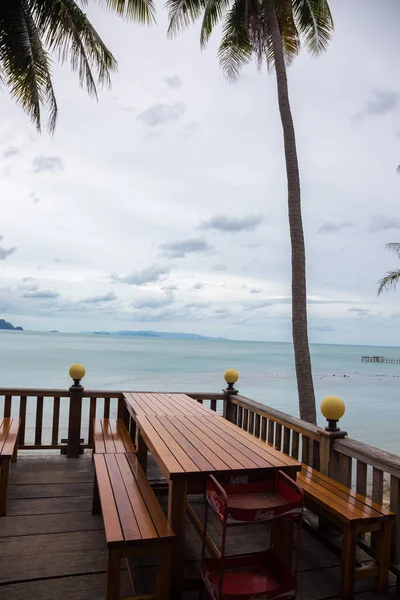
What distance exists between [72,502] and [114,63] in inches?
318

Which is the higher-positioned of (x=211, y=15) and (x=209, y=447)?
(x=211, y=15)

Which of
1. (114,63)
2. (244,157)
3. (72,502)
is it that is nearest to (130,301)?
(244,157)

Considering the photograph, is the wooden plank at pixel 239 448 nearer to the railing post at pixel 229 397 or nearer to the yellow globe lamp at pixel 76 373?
the railing post at pixel 229 397

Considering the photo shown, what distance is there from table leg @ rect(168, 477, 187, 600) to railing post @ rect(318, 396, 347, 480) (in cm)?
141

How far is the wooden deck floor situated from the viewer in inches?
92.4

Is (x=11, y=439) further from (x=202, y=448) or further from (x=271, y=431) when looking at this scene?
(x=271, y=431)

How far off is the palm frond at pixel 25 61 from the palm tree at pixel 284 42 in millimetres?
2468

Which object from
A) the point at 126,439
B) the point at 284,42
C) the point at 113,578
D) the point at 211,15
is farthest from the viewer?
the point at 284,42

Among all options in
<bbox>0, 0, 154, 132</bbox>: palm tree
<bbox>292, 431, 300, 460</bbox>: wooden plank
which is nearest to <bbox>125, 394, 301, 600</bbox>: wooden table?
<bbox>292, 431, 300, 460</bbox>: wooden plank

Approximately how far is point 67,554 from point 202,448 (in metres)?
1.14

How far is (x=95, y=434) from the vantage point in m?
3.93

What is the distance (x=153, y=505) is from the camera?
7.86 ft

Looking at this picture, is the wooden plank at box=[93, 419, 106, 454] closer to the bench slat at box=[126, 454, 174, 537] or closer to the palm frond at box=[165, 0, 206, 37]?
the bench slat at box=[126, 454, 174, 537]

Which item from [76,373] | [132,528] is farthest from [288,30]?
[132,528]
